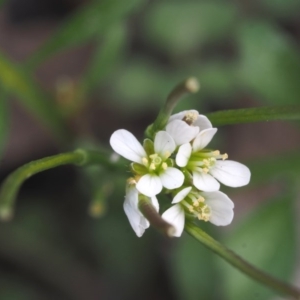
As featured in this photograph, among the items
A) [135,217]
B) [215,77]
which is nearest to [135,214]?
[135,217]

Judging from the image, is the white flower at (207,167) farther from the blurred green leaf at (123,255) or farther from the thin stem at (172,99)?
the blurred green leaf at (123,255)

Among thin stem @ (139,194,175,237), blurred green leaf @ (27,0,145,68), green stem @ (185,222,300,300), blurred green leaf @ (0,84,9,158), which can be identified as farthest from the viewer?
blurred green leaf @ (27,0,145,68)

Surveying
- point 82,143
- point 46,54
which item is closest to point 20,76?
point 46,54

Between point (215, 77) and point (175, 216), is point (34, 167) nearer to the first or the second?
point (175, 216)

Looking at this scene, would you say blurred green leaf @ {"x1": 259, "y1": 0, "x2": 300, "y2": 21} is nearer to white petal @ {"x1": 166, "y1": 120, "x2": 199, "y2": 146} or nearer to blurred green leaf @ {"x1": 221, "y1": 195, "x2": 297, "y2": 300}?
blurred green leaf @ {"x1": 221, "y1": 195, "x2": 297, "y2": 300}

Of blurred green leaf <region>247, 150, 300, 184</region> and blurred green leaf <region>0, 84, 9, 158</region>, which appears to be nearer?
blurred green leaf <region>0, 84, 9, 158</region>

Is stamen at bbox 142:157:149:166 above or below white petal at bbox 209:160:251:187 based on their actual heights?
below

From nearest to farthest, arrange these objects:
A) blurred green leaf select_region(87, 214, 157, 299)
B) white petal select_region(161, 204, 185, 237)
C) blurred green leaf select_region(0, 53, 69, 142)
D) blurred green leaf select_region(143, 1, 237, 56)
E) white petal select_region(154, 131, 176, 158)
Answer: white petal select_region(161, 204, 185, 237) → white petal select_region(154, 131, 176, 158) → blurred green leaf select_region(0, 53, 69, 142) → blurred green leaf select_region(87, 214, 157, 299) → blurred green leaf select_region(143, 1, 237, 56)

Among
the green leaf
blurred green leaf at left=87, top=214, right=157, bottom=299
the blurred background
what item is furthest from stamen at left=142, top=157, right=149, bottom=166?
the green leaf
